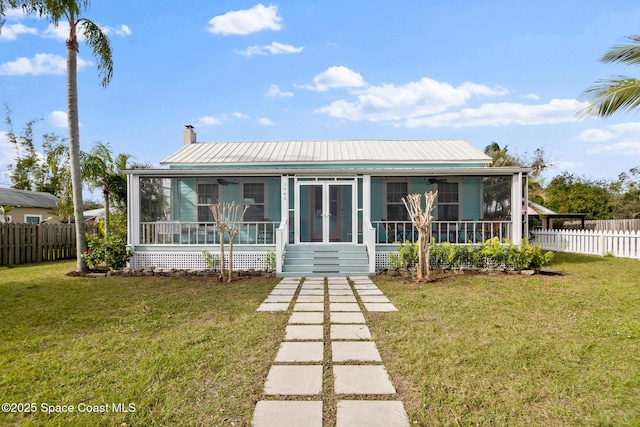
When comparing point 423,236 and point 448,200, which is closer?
point 423,236

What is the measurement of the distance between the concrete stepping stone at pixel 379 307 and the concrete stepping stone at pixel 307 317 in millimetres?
893

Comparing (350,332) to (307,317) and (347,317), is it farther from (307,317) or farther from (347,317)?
(307,317)

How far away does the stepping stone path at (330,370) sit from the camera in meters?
2.43

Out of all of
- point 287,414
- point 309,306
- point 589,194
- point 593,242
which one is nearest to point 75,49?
point 309,306

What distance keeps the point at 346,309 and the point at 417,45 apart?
38.3 feet

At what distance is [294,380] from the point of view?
3004 mm

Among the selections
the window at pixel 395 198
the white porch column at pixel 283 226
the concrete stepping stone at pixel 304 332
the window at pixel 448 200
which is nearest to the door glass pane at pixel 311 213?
the white porch column at pixel 283 226

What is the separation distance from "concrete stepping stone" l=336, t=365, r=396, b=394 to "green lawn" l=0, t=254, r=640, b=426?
0.46 ft

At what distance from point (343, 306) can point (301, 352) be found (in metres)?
2.18

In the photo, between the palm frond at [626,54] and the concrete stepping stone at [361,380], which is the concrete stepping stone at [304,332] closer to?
the concrete stepping stone at [361,380]

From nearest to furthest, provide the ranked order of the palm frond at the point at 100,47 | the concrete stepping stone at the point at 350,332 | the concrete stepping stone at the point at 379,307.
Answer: the concrete stepping stone at the point at 350,332, the concrete stepping stone at the point at 379,307, the palm frond at the point at 100,47

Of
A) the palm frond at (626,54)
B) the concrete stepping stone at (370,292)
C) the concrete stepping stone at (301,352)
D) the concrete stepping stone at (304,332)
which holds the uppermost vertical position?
the palm frond at (626,54)

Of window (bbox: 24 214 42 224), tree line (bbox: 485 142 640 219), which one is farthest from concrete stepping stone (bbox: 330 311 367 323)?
window (bbox: 24 214 42 224)

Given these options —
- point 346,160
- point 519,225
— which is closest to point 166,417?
point 519,225
